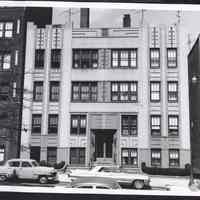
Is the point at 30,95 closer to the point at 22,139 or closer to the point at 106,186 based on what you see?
the point at 22,139

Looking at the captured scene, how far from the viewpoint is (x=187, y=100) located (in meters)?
6.42

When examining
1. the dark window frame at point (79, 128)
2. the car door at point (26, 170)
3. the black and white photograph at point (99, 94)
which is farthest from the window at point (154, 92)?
the car door at point (26, 170)

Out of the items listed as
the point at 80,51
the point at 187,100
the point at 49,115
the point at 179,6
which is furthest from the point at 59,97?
the point at 179,6

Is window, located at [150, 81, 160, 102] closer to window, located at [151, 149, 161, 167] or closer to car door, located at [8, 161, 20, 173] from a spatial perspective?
window, located at [151, 149, 161, 167]

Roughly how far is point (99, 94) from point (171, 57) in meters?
1.62

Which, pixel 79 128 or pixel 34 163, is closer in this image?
pixel 34 163

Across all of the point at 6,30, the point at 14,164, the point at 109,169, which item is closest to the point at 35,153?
the point at 14,164

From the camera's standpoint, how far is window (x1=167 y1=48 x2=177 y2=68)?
6637 millimetres

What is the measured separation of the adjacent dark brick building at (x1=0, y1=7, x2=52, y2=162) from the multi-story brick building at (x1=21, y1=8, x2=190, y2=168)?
16 cm

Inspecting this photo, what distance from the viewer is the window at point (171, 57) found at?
664cm

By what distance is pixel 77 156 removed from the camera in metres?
6.49

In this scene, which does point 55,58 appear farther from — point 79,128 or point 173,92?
point 173,92

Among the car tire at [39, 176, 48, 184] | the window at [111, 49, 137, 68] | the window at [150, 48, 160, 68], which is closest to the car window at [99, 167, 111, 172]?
the car tire at [39, 176, 48, 184]

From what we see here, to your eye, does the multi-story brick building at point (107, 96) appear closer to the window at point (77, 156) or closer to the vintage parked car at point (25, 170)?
the window at point (77, 156)
